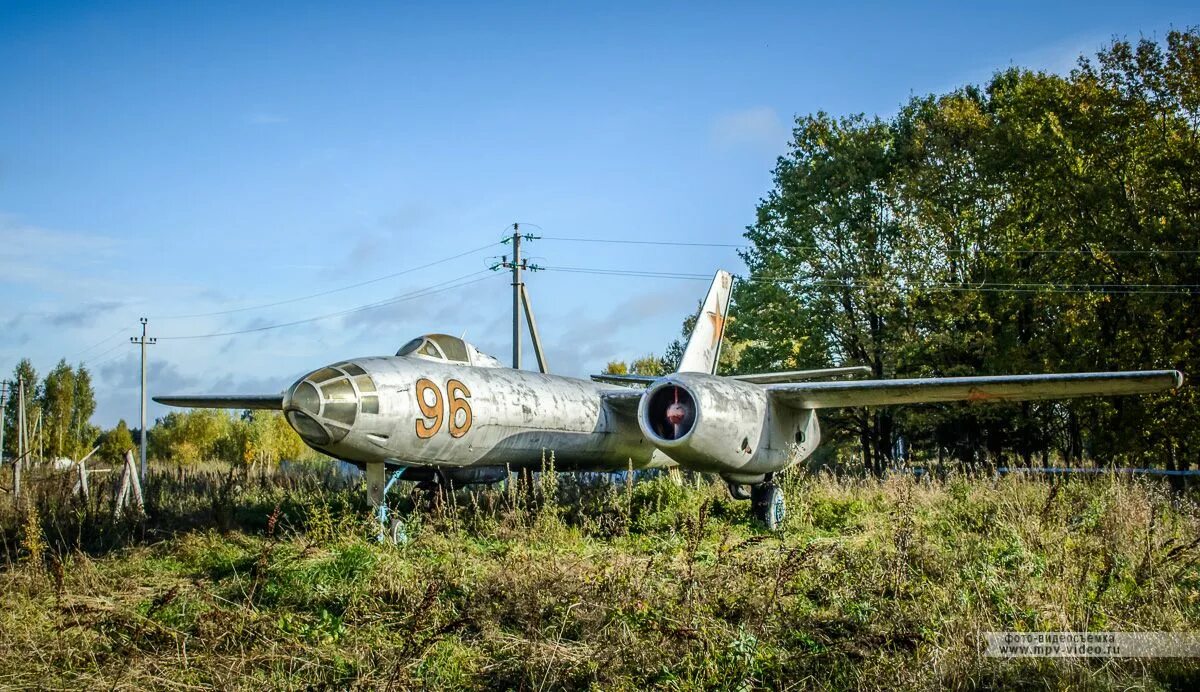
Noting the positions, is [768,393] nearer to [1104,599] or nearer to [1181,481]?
[1104,599]

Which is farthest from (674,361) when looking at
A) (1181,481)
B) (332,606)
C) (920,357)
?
(332,606)

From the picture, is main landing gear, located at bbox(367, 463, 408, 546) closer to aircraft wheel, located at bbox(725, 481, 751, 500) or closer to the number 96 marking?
the number 96 marking

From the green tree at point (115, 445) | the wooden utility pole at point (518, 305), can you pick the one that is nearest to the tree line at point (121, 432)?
the green tree at point (115, 445)

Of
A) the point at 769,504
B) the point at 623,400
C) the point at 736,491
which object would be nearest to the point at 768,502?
the point at 769,504

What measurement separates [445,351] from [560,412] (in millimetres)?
1877

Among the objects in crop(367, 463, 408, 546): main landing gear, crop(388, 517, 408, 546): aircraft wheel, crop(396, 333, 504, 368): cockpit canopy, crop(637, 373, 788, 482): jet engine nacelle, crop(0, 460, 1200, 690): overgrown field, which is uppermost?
crop(396, 333, 504, 368): cockpit canopy

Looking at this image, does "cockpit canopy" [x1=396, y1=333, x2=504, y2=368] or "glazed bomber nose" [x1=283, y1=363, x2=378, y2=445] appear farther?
"cockpit canopy" [x1=396, y1=333, x2=504, y2=368]

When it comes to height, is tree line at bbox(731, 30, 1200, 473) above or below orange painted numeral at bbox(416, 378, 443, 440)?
above

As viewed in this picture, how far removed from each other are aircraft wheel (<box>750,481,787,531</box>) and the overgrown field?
173cm

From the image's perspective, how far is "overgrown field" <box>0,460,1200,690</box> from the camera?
548 cm

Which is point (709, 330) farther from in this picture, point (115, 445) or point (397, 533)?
point (115, 445)

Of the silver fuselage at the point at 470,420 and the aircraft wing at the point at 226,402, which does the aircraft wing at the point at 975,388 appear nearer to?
the silver fuselage at the point at 470,420

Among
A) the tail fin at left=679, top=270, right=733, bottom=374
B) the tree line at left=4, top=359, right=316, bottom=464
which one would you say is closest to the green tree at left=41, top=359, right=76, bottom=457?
the tree line at left=4, top=359, right=316, bottom=464

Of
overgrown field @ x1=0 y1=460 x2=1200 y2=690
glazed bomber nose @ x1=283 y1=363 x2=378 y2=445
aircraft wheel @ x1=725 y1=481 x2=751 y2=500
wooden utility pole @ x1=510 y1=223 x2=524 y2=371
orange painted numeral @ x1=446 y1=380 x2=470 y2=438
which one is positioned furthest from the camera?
wooden utility pole @ x1=510 y1=223 x2=524 y2=371
